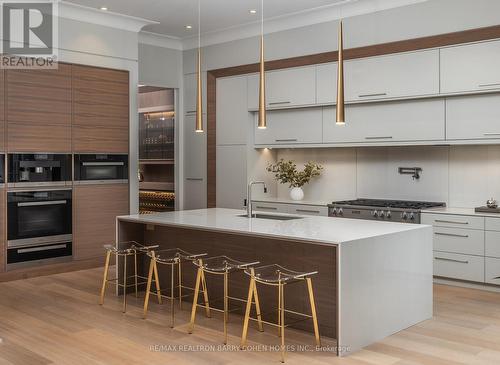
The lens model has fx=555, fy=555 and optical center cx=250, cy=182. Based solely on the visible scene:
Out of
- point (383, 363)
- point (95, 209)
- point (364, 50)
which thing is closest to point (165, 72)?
point (95, 209)

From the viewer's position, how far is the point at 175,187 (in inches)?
312

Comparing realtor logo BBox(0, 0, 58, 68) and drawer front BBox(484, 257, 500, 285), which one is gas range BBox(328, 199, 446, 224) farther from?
realtor logo BBox(0, 0, 58, 68)

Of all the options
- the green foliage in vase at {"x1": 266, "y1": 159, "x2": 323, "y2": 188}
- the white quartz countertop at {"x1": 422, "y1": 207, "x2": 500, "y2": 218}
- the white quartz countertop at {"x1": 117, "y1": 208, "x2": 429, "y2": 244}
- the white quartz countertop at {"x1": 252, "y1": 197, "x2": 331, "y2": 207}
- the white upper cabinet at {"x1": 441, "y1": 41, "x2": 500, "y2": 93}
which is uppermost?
the white upper cabinet at {"x1": 441, "y1": 41, "x2": 500, "y2": 93}

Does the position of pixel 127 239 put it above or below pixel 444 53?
below

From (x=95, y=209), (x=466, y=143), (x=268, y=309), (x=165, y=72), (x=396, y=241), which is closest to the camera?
(x=396, y=241)

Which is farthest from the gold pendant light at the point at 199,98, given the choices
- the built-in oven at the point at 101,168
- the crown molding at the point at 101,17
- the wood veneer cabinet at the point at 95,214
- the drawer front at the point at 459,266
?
the drawer front at the point at 459,266

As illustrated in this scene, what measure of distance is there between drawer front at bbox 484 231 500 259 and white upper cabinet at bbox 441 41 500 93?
1.34 metres

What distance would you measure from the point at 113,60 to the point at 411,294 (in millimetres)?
4461

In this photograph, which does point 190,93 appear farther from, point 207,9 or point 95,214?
point 95,214

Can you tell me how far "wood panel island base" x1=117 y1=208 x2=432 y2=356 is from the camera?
11.8 ft

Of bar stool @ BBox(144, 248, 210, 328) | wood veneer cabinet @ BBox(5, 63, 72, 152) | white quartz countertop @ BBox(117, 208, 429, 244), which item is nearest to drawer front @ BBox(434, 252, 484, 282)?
white quartz countertop @ BBox(117, 208, 429, 244)

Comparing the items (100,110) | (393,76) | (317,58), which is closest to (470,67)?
(393,76)

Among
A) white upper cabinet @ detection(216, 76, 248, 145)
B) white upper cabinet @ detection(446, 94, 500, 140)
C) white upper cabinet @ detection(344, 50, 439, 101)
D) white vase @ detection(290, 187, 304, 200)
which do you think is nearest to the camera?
white upper cabinet @ detection(446, 94, 500, 140)

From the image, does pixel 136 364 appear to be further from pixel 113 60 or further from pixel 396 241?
pixel 113 60
